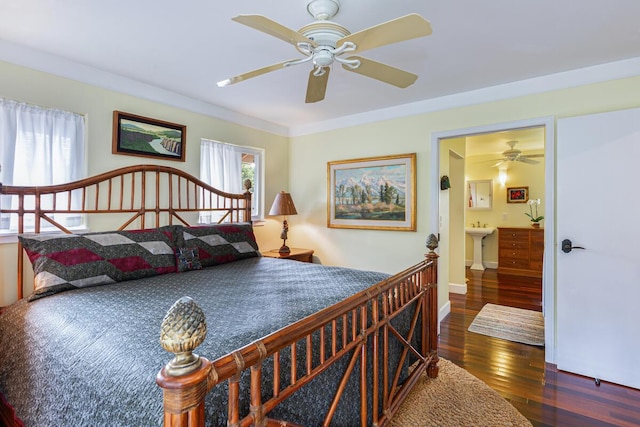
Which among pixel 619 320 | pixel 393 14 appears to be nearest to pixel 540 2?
pixel 393 14

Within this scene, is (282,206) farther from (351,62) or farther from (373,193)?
(351,62)

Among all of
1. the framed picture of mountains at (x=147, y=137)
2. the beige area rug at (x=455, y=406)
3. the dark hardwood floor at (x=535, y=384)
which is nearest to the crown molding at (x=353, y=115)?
the framed picture of mountains at (x=147, y=137)

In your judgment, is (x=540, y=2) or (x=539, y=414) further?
(x=539, y=414)

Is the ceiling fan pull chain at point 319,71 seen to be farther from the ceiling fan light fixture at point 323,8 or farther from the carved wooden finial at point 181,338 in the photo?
the carved wooden finial at point 181,338

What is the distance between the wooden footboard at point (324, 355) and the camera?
24.1 inches

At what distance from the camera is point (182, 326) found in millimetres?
608

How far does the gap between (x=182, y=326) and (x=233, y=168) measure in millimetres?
3242

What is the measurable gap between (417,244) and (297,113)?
2029 millimetres

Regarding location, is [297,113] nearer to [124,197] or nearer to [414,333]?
[124,197]

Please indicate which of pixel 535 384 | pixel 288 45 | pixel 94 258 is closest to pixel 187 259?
pixel 94 258

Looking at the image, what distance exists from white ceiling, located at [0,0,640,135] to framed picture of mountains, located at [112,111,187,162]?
28 centimetres

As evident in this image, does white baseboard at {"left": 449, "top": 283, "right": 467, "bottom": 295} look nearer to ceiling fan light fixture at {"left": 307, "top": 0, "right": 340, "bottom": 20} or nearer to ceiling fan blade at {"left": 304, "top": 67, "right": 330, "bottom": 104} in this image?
ceiling fan blade at {"left": 304, "top": 67, "right": 330, "bottom": 104}

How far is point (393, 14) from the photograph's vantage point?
5.93 feet

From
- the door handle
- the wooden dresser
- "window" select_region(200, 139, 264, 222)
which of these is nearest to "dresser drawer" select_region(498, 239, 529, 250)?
the wooden dresser
